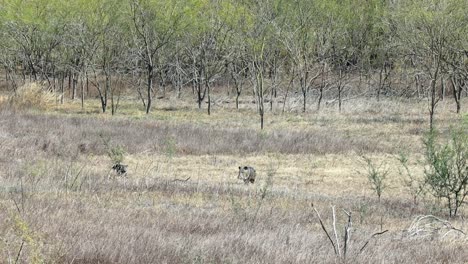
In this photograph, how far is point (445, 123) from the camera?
2820 centimetres

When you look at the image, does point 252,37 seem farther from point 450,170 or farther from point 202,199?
point 202,199

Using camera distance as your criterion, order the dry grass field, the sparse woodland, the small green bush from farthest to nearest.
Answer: the small green bush → the sparse woodland → the dry grass field

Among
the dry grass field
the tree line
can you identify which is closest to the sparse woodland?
the dry grass field

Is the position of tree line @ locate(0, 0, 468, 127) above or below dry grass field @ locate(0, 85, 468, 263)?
above

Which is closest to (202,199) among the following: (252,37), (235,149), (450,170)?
(450,170)

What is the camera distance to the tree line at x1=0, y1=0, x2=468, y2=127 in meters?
29.4

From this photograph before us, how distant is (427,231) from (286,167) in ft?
28.4

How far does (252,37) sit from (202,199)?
2133cm

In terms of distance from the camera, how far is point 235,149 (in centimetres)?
1847

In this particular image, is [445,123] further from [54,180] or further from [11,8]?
[11,8]

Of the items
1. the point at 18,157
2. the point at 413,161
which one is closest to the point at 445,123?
the point at 413,161

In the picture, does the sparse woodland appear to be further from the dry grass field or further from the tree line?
the tree line

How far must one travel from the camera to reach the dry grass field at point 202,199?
16.4ft

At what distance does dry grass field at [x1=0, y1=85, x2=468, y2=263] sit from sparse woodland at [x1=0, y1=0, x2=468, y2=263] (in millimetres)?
37
